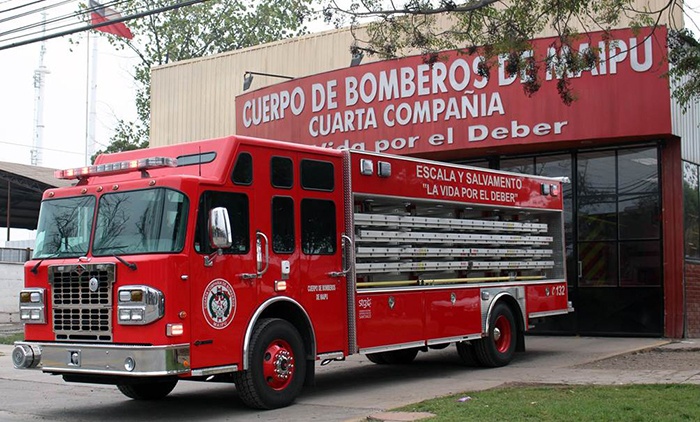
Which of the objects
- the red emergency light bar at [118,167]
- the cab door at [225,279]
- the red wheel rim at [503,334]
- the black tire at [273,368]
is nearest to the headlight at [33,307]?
the red emergency light bar at [118,167]

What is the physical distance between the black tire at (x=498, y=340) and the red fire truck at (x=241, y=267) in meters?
0.50

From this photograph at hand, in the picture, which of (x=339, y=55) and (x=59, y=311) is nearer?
(x=59, y=311)

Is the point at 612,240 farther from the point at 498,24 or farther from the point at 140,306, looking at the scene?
the point at 140,306

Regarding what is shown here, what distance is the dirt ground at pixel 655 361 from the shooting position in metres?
13.0

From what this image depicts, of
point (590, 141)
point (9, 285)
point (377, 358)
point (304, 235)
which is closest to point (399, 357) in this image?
point (377, 358)

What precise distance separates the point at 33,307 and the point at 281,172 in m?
3.19

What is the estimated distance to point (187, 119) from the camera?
89.4 ft

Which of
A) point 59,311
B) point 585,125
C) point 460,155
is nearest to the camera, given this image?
point 59,311

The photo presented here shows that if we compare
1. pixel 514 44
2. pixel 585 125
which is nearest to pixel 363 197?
pixel 514 44

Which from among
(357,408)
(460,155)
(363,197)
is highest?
(460,155)

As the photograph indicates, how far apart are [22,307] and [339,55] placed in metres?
15.2

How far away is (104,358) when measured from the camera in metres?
9.11

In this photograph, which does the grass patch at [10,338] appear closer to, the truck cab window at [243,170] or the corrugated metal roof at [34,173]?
the corrugated metal roof at [34,173]

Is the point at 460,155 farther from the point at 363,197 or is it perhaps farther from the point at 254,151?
the point at 254,151
